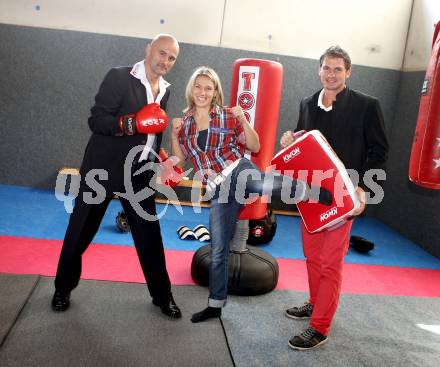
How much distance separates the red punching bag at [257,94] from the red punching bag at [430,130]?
1.03 metres

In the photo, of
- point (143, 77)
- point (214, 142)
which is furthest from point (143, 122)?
point (214, 142)

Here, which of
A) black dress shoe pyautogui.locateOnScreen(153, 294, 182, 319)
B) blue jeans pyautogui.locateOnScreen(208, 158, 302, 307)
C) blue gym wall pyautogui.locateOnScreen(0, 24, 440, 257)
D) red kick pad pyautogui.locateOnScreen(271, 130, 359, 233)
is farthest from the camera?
blue gym wall pyautogui.locateOnScreen(0, 24, 440, 257)

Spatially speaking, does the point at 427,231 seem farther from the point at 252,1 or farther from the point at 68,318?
the point at 68,318

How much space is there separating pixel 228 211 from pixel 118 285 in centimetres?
104

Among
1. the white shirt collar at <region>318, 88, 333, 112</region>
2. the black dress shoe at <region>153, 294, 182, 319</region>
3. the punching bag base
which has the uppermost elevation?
the white shirt collar at <region>318, 88, 333, 112</region>

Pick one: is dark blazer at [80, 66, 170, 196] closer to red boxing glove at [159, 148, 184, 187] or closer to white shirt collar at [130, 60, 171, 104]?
white shirt collar at [130, 60, 171, 104]

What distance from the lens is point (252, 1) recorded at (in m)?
5.71

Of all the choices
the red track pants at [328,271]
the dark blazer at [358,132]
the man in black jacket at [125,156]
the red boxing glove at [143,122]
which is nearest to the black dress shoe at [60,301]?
the man in black jacket at [125,156]

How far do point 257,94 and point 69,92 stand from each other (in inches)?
123

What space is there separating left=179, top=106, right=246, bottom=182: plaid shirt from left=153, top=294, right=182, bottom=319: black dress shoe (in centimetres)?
78

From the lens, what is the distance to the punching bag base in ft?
10.8

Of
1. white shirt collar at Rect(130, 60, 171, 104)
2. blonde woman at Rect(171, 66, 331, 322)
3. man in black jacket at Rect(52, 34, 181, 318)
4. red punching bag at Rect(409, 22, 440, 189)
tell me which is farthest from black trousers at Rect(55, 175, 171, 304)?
red punching bag at Rect(409, 22, 440, 189)

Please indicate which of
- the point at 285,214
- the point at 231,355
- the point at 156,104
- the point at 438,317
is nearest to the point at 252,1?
the point at 285,214

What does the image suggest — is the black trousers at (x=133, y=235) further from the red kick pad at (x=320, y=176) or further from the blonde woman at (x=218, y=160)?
the red kick pad at (x=320, y=176)
